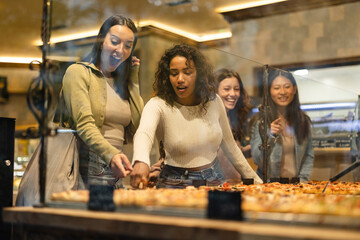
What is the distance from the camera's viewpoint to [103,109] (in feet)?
6.26

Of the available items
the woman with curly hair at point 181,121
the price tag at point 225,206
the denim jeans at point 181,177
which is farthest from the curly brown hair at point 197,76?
the price tag at point 225,206

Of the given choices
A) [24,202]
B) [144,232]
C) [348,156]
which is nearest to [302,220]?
[144,232]

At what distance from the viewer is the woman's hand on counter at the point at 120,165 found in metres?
1.88

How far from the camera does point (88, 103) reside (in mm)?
1886

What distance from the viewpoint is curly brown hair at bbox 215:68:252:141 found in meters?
2.61

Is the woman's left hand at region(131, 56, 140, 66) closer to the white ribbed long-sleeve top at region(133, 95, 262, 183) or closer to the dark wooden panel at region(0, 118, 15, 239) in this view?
the white ribbed long-sleeve top at region(133, 95, 262, 183)

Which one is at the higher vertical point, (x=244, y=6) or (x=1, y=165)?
(x=244, y=6)

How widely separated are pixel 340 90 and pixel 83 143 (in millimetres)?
2399

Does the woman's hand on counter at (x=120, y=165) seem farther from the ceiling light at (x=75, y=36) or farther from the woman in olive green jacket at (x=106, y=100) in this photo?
the ceiling light at (x=75, y=36)

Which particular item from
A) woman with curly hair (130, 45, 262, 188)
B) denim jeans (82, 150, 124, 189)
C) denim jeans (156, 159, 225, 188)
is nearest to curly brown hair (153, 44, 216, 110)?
woman with curly hair (130, 45, 262, 188)

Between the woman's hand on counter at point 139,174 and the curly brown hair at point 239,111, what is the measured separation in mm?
743

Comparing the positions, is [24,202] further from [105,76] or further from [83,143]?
[105,76]

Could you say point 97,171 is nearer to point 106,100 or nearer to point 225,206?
point 106,100

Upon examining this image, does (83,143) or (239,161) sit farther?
(239,161)
